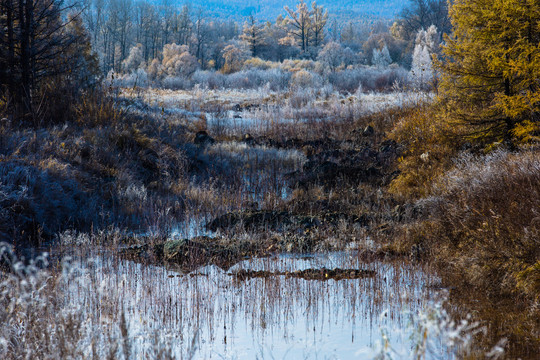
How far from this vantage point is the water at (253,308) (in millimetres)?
3896

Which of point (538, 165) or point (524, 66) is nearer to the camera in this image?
point (538, 165)

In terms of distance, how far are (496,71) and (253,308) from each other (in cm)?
674

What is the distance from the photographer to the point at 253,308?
4629mm

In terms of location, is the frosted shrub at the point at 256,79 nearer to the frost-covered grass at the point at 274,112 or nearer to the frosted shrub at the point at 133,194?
the frost-covered grass at the point at 274,112

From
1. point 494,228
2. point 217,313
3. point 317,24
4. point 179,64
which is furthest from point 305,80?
point 317,24

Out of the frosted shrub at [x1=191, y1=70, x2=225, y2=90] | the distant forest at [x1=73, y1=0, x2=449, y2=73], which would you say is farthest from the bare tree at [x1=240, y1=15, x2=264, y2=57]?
the frosted shrub at [x1=191, y1=70, x2=225, y2=90]

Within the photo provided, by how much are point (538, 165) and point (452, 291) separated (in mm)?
1750

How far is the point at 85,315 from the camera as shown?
4070 mm

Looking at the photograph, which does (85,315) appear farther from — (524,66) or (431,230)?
(524,66)

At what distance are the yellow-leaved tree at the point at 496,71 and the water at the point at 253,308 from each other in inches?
173

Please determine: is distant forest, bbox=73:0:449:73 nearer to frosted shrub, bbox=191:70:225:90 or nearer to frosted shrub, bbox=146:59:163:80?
frosted shrub, bbox=146:59:163:80

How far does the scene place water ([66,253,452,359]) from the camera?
12.8 feet

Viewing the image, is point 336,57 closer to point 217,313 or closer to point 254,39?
point 254,39

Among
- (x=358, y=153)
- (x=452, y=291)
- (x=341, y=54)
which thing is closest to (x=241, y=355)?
(x=452, y=291)
